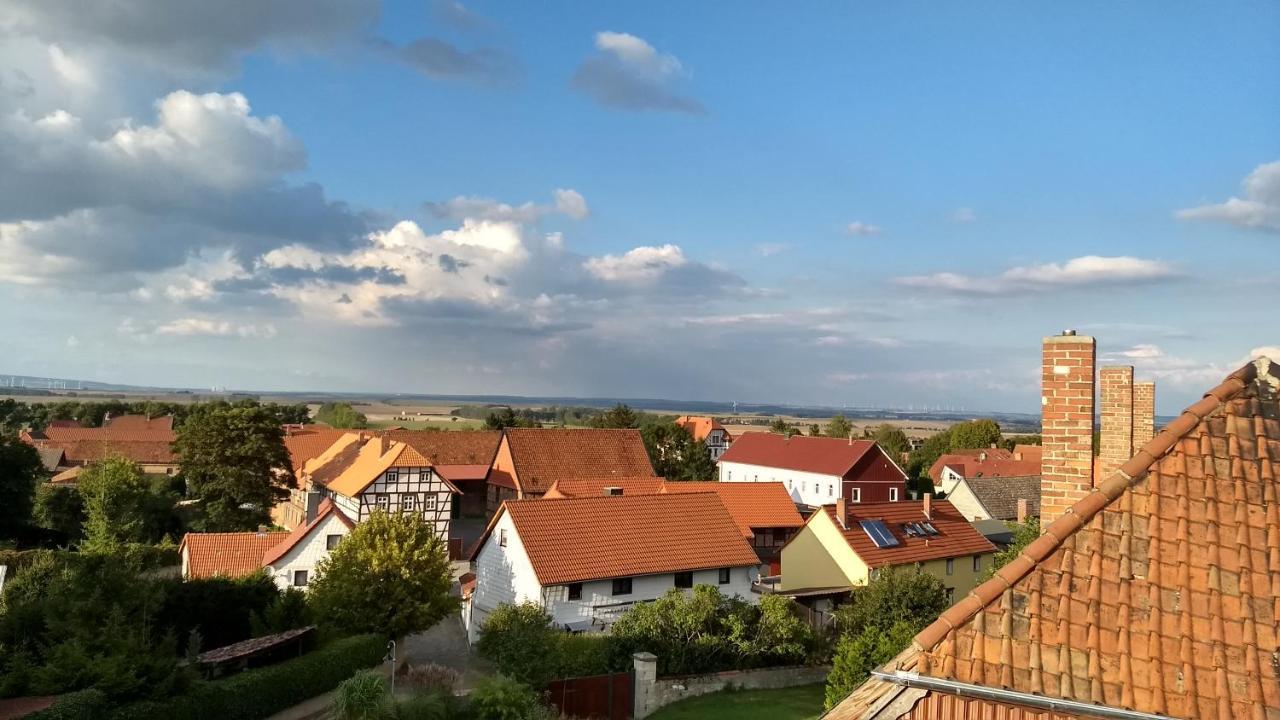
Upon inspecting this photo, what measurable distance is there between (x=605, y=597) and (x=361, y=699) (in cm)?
1101

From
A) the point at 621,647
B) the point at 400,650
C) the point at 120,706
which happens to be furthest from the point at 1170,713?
the point at 400,650

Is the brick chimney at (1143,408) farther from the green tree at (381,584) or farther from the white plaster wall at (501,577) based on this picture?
the green tree at (381,584)

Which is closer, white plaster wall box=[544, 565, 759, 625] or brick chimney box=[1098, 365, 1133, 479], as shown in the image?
brick chimney box=[1098, 365, 1133, 479]

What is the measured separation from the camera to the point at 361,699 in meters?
17.3

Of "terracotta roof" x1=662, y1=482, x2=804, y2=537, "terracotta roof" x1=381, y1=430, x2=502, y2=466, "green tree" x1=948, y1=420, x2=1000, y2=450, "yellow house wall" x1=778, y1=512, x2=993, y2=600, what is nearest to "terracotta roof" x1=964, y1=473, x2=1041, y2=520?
"terracotta roof" x1=662, y1=482, x2=804, y2=537

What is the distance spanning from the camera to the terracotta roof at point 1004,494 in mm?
55969

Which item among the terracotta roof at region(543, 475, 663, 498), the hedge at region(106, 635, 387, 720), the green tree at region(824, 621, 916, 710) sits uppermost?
the terracotta roof at region(543, 475, 663, 498)

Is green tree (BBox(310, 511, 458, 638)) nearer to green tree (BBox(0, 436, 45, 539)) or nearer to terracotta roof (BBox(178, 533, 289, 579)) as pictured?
terracotta roof (BBox(178, 533, 289, 579))

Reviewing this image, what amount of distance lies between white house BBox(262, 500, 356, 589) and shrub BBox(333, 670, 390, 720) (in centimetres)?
1392

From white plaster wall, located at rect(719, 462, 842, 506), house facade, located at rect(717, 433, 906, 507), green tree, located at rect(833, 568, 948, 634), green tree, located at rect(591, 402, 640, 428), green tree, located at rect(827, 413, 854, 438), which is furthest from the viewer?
green tree, located at rect(827, 413, 854, 438)

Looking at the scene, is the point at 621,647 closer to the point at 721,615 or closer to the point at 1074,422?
the point at 721,615

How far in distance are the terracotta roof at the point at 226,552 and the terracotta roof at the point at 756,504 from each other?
18.3 meters

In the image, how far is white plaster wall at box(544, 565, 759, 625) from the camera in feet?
86.4

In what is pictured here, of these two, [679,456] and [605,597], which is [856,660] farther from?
[679,456]
